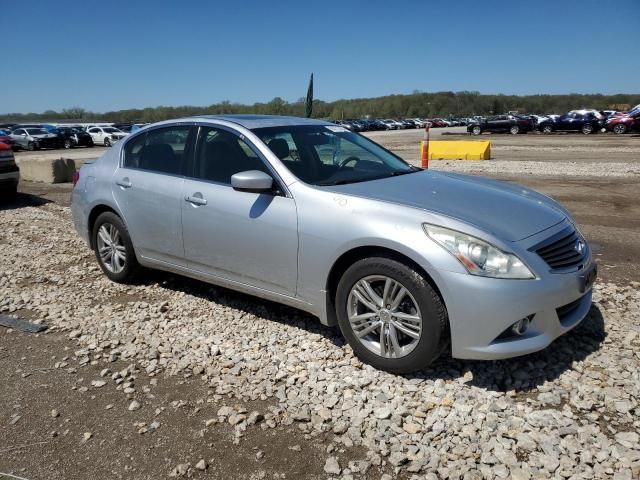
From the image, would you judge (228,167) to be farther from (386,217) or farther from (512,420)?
(512,420)

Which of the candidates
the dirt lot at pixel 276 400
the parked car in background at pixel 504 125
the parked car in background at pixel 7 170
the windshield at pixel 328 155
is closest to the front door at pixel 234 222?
the windshield at pixel 328 155

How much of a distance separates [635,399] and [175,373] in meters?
2.85

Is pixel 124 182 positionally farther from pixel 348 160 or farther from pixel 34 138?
pixel 34 138

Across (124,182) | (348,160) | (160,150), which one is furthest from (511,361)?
(124,182)

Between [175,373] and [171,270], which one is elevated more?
[171,270]

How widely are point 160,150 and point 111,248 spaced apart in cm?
116

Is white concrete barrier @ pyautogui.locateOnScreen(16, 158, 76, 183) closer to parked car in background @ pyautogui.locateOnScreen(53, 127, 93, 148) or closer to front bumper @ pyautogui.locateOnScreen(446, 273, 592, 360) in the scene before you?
front bumper @ pyautogui.locateOnScreen(446, 273, 592, 360)

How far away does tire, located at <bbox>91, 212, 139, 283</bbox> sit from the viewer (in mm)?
5132

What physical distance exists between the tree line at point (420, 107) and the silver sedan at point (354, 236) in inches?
3948

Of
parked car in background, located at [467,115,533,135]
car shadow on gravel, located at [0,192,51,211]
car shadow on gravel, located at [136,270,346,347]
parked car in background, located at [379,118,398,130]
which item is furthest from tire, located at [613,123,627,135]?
parked car in background, located at [379,118,398,130]

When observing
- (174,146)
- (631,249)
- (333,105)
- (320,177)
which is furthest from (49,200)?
(333,105)

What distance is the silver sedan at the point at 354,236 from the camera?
314cm

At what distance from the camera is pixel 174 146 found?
480cm

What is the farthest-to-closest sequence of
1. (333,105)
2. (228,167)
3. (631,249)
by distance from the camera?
(333,105)
(631,249)
(228,167)
